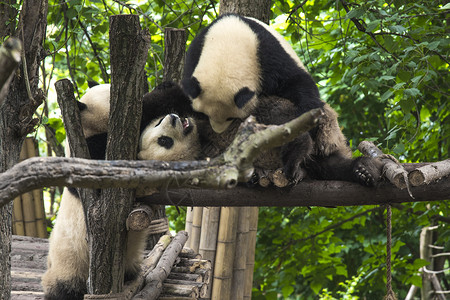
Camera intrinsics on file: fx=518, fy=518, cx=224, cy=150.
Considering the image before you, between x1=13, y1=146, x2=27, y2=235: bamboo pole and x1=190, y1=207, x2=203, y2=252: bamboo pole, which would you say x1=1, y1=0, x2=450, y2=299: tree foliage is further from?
x1=190, y1=207, x2=203, y2=252: bamboo pole

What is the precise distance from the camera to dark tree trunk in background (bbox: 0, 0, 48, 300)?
215 cm

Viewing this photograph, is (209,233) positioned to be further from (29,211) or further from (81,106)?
(29,211)

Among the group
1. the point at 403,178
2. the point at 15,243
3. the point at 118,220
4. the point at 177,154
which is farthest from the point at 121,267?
the point at 15,243

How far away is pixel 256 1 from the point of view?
10.4ft

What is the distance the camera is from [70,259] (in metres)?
2.80

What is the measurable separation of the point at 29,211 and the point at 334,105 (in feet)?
10.4

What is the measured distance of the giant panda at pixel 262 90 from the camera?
7.88 feet

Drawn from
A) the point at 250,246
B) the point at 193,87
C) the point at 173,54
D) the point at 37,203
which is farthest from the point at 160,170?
the point at 37,203

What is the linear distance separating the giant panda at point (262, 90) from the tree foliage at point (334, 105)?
99 cm

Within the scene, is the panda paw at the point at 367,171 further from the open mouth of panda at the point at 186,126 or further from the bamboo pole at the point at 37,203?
the bamboo pole at the point at 37,203

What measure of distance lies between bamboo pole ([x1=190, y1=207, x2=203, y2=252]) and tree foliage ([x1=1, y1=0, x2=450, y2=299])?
3.38ft

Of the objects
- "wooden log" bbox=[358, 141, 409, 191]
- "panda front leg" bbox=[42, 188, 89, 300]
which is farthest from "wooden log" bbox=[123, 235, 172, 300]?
"wooden log" bbox=[358, 141, 409, 191]

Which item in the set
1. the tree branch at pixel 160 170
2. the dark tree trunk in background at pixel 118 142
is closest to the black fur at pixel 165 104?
the dark tree trunk in background at pixel 118 142

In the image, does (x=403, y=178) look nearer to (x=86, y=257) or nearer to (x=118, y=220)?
(x=118, y=220)
